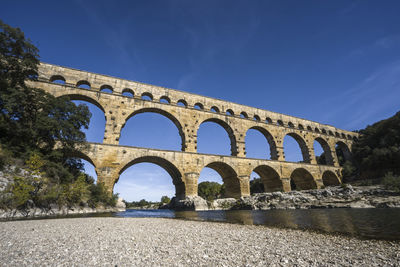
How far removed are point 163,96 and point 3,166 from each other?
1472 centimetres

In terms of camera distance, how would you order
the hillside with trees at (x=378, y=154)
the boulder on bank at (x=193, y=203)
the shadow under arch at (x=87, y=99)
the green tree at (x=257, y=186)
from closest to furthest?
1. the boulder on bank at (x=193, y=203)
2. the shadow under arch at (x=87, y=99)
3. the hillside with trees at (x=378, y=154)
4. the green tree at (x=257, y=186)

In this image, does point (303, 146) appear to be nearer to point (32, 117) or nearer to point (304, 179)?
point (304, 179)

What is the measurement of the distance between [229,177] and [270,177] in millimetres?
6099

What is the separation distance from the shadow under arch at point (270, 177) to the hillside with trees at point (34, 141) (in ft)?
56.4

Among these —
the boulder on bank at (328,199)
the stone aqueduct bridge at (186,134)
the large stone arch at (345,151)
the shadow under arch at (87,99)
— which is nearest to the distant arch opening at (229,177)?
the stone aqueduct bridge at (186,134)

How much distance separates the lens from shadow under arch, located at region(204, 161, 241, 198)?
20947 millimetres

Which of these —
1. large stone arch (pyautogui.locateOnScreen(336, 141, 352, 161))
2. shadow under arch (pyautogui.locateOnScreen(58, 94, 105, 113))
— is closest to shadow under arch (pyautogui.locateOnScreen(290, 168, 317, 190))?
large stone arch (pyautogui.locateOnScreen(336, 141, 352, 161))

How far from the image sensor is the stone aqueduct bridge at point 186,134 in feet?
57.3

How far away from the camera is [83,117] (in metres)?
15.3

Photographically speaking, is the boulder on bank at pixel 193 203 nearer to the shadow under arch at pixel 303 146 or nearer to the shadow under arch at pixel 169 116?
the shadow under arch at pixel 169 116

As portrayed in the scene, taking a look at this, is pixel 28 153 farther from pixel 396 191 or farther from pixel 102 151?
pixel 396 191

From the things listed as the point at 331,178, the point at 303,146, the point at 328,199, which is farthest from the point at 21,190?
the point at 331,178

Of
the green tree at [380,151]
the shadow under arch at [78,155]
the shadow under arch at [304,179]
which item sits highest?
the green tree at [380,151]

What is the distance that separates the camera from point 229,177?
867 inches
